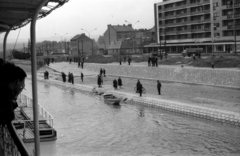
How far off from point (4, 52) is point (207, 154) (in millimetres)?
7024

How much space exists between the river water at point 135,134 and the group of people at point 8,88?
6.48m

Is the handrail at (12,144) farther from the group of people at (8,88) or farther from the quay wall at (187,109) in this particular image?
the quay wall at (187,109)

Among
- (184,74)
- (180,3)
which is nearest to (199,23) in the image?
(180,3)

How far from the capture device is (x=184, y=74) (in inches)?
1091

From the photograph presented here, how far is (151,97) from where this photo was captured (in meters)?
20.1

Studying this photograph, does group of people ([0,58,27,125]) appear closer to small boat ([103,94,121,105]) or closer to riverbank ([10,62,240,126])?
riverbank ([10,62,240,126])

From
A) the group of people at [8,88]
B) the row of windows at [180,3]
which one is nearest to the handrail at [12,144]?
the group of people at [8,88]

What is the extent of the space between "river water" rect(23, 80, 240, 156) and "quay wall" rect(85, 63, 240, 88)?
24.6 feet

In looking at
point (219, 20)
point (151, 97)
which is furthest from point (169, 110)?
point (219, 20)

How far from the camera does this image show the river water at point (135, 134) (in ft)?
36.0

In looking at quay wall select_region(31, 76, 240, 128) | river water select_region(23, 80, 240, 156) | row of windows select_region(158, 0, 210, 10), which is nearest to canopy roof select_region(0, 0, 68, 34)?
river water select_region(23, 80, 240, 156)

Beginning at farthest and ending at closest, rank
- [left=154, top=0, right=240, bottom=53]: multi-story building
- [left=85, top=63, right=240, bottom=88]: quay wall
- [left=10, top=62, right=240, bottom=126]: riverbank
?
[left=154, top=0, right=240, bottom=53]: multi-story building, [left=85, top=63, right=240, bottom=88]: quay wall, [left=10, top=62, right=240, bottom=126]: riverbank

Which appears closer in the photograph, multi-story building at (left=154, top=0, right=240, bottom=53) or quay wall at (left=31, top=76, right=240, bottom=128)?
quay wall at (left=31, top=76, right=240, bottom=128)

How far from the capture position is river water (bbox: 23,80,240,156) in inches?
432
